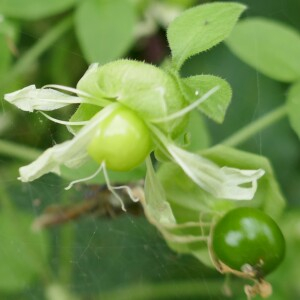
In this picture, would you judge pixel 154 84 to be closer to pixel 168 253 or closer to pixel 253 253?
pixel 253 253

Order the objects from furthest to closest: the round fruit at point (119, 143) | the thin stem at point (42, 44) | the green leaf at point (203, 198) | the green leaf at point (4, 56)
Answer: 1. the thin stem at point (42, 44)
2. the green leaf at point (4, 56)
3. the green leaf at point (203, 198)
4. the round fruit at point (119, 143)

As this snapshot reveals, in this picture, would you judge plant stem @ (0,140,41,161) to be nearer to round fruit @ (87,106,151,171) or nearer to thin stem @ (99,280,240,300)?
thin stem @ (99,280,240,300)

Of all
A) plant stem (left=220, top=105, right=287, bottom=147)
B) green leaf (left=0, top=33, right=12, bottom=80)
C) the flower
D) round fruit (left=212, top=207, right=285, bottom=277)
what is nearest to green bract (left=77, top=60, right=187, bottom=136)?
the flower

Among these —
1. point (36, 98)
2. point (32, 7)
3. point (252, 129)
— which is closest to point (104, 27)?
point (32, 7)

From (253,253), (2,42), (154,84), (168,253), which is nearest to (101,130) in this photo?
(154,84)

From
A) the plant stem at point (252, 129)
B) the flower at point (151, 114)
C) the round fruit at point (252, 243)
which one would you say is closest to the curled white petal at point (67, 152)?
the flower at point (151, 114)

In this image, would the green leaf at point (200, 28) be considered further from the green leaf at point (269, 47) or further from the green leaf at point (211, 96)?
the green leaf at point (269, 47)
